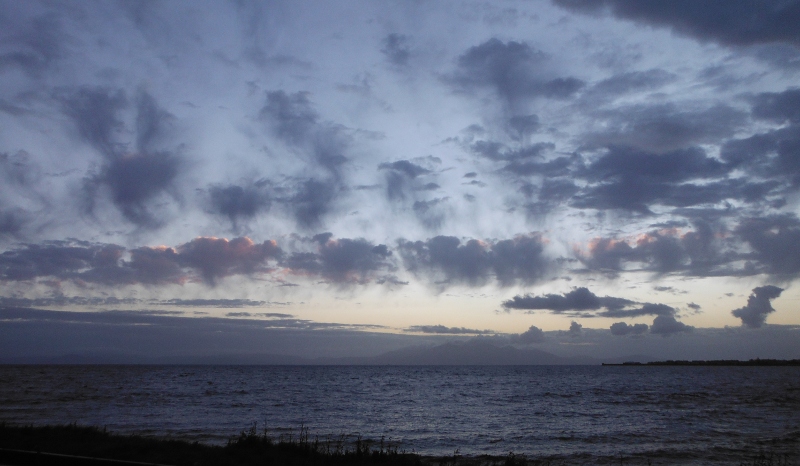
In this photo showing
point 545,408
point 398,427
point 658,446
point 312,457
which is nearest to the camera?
point 312,457

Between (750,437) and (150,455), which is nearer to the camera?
(150,455)

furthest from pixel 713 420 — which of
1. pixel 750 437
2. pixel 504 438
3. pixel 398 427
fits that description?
pixel 398 427

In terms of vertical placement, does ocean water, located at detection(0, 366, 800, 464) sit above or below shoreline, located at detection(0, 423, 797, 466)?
below

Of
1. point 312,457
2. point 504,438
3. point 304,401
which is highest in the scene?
point 312,457

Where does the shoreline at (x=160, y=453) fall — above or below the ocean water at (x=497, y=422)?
above

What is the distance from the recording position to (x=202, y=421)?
3462 cm

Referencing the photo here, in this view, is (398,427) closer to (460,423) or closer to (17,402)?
(460,423)

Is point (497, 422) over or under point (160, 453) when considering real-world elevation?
under

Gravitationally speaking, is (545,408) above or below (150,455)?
below

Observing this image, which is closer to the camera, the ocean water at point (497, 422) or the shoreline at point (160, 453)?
the shoreline at point (160, 453)

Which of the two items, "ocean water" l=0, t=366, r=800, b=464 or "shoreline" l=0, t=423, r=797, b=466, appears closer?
"shoreline" l=0, t=423, r=797, b=466

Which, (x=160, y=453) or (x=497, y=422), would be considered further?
(x=497, y=422)

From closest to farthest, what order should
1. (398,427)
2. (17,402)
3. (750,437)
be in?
(750,437)
(398,427)
(17,402)

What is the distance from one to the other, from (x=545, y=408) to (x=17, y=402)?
162ft
